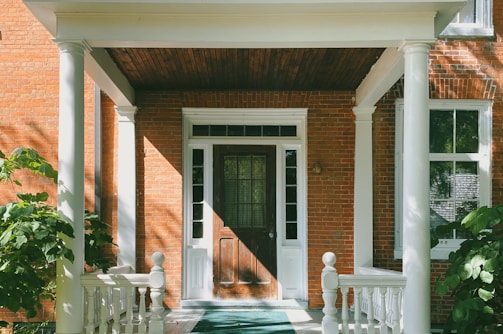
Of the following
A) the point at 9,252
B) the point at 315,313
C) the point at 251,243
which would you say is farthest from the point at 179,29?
the point at 315,313

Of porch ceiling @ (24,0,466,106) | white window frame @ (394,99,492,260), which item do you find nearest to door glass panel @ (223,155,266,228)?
white window frame @ (394,99,492,260)

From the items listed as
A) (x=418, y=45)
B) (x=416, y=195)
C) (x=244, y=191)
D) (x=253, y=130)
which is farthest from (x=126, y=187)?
(x=418, y=45)

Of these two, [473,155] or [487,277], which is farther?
[473,155]

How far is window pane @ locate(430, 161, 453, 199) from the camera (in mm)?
8727

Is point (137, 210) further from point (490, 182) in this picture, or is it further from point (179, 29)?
point (490, 182)

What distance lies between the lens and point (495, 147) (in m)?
8.69

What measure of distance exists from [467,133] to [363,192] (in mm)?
1737

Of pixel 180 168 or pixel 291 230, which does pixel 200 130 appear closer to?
pixel 180 168

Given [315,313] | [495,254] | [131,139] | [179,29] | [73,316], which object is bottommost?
[315,313]

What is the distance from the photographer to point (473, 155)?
8.70 m

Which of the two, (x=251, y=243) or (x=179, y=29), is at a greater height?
(x=179, y=29)

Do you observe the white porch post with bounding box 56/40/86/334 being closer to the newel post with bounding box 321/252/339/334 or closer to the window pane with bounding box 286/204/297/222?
the newel post with bounding box 321/252/339/334

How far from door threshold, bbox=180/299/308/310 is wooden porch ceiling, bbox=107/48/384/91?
126 inches

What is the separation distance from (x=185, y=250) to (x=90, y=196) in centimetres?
163
